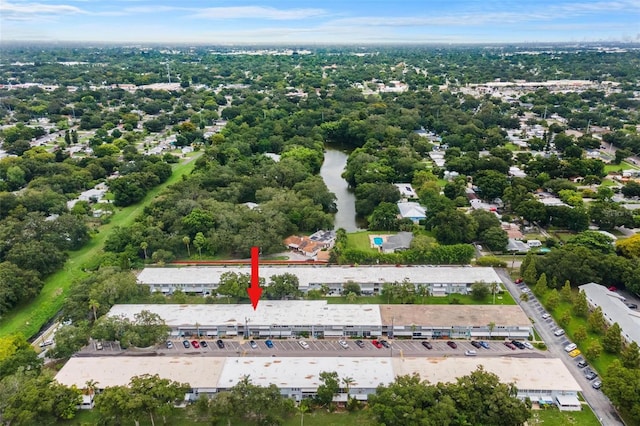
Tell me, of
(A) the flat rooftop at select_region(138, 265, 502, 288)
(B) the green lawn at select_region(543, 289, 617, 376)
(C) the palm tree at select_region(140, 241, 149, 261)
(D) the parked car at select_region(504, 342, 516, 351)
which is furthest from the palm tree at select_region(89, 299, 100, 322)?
(B) the green lawn at select_region(543, 289, 617, 376)

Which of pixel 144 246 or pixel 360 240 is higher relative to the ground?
pixel 144 246

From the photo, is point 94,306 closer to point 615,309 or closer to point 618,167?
point 615,309

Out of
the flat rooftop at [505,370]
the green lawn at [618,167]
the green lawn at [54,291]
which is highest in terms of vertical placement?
the green lawn at [618,167]

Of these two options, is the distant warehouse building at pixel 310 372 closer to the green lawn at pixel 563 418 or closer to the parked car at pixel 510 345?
the green lawn at pixel 563 418

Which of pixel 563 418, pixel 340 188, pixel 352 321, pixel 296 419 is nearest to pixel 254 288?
pixel 352 321

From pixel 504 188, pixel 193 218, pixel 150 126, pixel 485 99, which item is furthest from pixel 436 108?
pixel 193 218

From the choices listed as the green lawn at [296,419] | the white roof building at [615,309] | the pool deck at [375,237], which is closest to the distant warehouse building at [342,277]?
the pool deck at [375,237]

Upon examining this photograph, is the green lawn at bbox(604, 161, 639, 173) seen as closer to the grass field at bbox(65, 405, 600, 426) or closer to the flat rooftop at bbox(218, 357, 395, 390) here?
the grass field at bbox(65, 405, 600, 426)
